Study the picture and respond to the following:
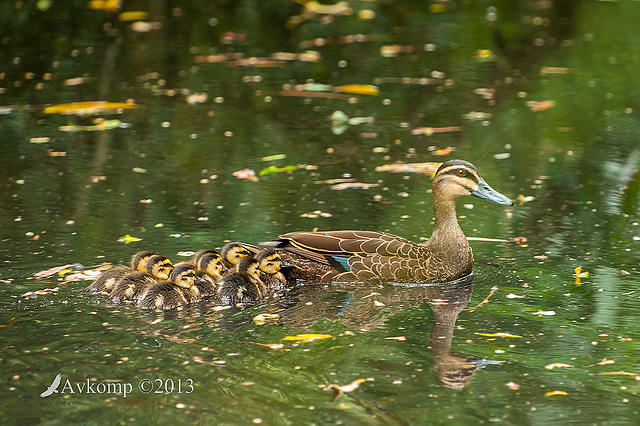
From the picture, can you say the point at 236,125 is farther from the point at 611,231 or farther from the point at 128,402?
the point at 128,402

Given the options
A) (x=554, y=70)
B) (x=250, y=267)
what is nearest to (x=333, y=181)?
(x=250, y=267)

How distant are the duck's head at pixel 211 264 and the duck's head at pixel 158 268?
20 cm

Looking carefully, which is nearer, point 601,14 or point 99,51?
point 99,51

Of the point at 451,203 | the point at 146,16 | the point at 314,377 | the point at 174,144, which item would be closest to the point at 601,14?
the point at 146,16

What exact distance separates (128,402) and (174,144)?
17.3 feet

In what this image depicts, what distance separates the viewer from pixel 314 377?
18.8 ft

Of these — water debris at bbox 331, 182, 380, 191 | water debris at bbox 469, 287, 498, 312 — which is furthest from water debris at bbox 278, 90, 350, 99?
water debris at bbox 469, 287, 498, 312

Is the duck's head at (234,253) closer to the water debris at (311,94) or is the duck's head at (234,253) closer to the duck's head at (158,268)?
the duck's head at (158,268)

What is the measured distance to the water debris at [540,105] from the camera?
11.4 meters

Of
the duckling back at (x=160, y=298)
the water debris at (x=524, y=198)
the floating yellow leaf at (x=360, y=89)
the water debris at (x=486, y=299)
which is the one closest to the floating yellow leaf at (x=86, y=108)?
the floating yellow leaf at (x=360, y=89)

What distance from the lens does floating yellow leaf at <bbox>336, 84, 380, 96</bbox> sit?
39.3ft

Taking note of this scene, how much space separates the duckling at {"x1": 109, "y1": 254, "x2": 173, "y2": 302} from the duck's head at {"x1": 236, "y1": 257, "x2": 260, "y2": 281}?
1.46 ft

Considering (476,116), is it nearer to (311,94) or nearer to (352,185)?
(311,94)

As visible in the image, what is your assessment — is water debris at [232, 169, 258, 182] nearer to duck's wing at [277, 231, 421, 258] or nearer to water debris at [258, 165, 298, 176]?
water debris at [258, 165, 298, 176]
